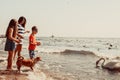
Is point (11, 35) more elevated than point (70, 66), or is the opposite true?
point (11, 35)

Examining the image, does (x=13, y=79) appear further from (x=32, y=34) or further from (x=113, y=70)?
(x=113, y=70)

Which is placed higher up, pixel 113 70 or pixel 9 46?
pixel 9 46

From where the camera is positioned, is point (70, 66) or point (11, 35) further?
point (70, 66)

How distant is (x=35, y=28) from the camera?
36.9 feet

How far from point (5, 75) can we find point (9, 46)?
937mm

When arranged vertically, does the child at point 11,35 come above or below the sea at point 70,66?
above

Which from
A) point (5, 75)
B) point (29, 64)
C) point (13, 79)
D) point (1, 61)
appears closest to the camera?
point (13, 79)

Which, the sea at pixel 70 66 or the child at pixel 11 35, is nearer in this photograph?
the child at pixel 11 35

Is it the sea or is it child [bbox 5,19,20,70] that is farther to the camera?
the sea

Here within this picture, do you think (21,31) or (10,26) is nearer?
(10,26)

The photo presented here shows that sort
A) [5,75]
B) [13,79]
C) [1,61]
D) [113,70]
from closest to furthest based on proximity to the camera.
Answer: [13,79], [5,75], [1,61], [113,70]

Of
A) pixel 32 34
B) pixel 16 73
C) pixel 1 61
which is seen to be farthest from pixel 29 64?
pixel 1 61

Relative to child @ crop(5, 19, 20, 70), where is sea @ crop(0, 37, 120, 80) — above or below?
below

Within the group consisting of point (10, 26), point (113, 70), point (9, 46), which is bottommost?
point (113, 70)
